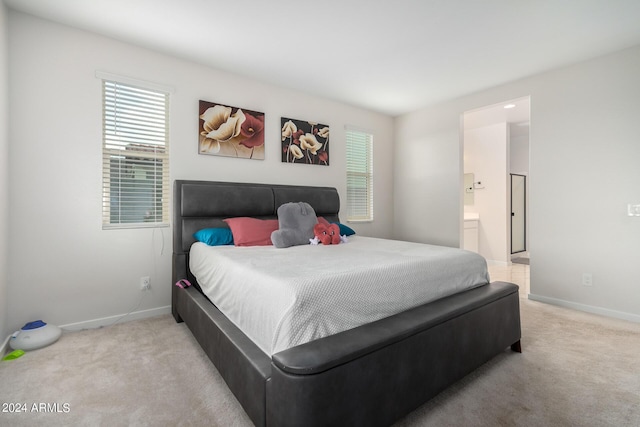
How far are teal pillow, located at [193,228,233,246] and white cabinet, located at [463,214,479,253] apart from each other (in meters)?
4.33

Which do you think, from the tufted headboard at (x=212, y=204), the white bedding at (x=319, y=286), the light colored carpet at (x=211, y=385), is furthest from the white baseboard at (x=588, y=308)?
the tufted headboard at (x=212, y=204)

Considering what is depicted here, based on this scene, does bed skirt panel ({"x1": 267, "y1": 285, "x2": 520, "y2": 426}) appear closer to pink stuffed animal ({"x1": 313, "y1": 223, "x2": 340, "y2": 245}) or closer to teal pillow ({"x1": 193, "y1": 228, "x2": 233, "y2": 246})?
pink stuffed animal ({"x1": 313, "y1": 223, "x2": 340, "y2": 245})

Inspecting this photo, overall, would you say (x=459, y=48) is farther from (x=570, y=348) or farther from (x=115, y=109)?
(x=115, y=109)

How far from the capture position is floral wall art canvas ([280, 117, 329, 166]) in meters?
3.72

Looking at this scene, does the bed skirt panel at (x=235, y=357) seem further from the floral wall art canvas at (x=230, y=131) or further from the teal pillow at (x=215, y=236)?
the floral wall art canvas at (x=230, y=131)

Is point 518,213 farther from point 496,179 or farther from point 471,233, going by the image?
point 471,233

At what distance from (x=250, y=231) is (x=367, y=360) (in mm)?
1859

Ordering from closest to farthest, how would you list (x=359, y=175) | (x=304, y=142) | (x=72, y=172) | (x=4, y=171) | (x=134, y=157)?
1. (x=4, y=171)
2. (x=72, y=172)
3. (x=134, y=157)
4. (x=304, y=142)
5. (x=359, y=175)

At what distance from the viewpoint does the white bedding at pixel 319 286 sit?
1245 millimetres

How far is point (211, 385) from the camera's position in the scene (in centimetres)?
172

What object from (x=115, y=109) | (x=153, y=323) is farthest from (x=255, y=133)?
(x=153, y=323)

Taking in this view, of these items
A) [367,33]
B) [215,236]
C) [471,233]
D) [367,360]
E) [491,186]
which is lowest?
[367,360]

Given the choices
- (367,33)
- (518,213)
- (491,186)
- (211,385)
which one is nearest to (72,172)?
(211,385)

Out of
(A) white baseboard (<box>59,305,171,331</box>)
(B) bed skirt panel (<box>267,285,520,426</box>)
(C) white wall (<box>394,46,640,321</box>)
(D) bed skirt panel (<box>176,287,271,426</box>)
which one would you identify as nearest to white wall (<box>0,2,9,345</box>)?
(A) white baseboard (<box>59,305,171,331</box>)
